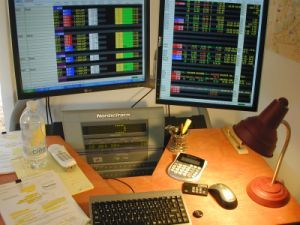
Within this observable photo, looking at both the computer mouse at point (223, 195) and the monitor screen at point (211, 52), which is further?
the monitor screen at point (211, 52)

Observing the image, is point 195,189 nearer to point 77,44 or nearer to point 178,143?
point 178,143

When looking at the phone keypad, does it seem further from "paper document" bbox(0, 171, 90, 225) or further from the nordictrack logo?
"paper document" bbox(0, 171, 90, 225)

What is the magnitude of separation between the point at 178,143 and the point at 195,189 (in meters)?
0.30

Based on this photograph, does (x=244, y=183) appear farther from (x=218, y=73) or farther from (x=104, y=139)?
(x=104, y=139)

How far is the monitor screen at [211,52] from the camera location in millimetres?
1370

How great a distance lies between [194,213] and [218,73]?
55cm

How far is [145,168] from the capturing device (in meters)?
1.57

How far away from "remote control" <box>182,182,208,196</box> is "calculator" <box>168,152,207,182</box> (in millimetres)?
42

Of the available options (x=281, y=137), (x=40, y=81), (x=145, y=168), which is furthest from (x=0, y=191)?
(x=281, y=137)

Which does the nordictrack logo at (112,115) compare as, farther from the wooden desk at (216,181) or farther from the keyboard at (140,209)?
the keyboard at (140,209)

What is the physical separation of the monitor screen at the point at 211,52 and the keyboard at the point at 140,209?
0.44 metres

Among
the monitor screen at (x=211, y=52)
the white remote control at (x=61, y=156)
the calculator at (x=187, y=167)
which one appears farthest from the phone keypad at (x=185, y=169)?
the white remote control at (x=61, y=156)

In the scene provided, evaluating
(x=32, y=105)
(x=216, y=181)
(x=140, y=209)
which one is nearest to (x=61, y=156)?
(x=32, y=105)

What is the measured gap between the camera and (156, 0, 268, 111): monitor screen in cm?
137
